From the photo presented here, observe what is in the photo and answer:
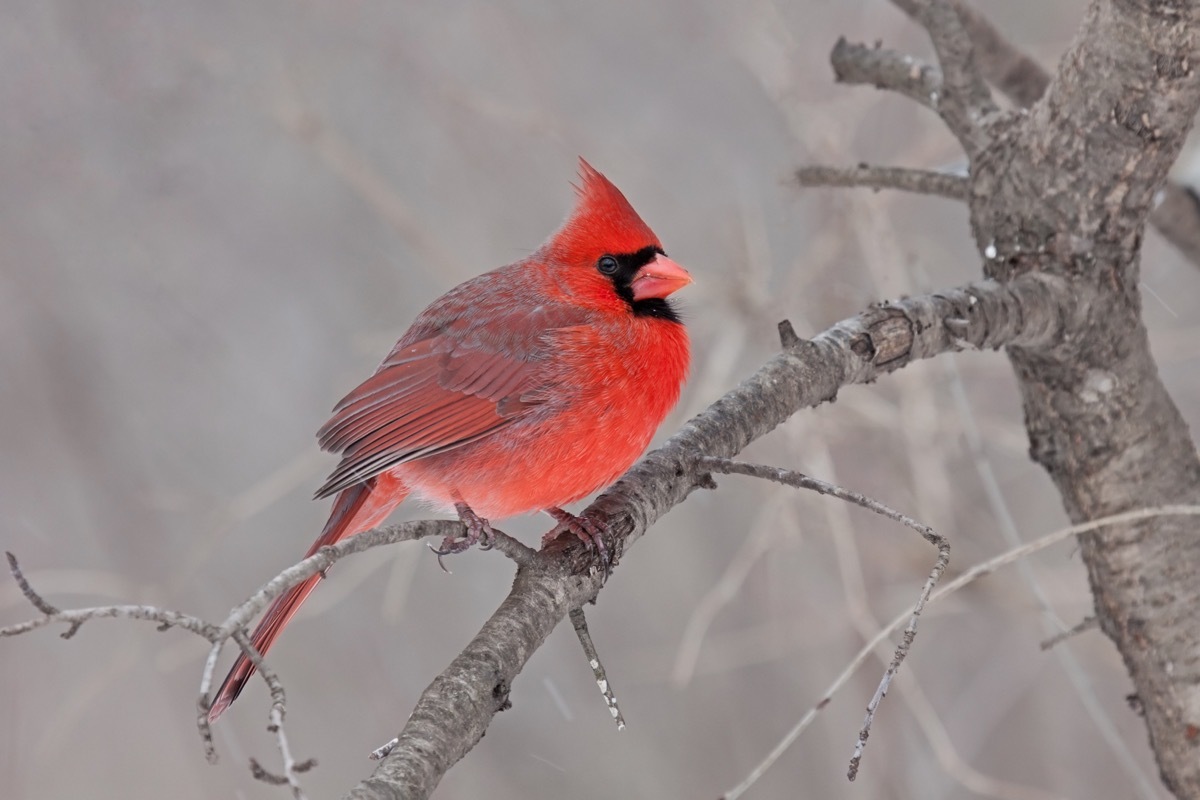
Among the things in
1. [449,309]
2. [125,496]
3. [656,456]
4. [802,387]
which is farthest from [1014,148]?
[125,496]

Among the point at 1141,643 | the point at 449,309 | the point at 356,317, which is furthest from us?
the point at 356,317

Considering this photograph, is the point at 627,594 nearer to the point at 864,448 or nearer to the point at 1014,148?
the point at 864,448

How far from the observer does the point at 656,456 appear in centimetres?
209

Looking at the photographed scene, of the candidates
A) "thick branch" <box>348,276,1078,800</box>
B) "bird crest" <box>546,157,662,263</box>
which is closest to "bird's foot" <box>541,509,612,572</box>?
"thick branch" <box>348,276,1078,800</box>

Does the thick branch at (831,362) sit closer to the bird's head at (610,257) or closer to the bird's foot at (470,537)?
the bird's foot at (470,537)

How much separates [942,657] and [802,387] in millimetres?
2967

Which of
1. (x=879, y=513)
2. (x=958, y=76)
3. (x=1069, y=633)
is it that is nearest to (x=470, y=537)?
(x=879, y=513)

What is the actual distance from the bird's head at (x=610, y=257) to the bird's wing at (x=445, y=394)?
123 mm

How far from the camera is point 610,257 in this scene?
8.47ft

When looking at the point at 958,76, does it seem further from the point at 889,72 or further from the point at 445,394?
the point at 445,394

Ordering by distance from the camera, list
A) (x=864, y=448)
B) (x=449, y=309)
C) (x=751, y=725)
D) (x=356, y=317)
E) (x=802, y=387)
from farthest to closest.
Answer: (x=356, y=317), (x=751, y=725), (x=864, y=448), (x=449, y=309), (x=802, y=387)

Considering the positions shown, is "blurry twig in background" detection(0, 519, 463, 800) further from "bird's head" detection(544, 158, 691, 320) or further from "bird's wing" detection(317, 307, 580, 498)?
"bird's head" detection(544, 158, 691, 320)

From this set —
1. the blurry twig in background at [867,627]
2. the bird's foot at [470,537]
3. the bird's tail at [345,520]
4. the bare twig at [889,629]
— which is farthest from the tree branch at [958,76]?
the bird's tail at [345,520]

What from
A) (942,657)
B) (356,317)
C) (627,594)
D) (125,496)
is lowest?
(942,657)
